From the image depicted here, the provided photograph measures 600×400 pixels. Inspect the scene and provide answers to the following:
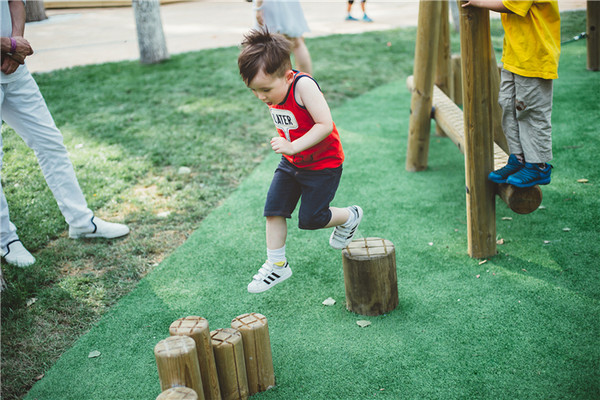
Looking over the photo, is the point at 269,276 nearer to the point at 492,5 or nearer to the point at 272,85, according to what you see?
the point at 272,85

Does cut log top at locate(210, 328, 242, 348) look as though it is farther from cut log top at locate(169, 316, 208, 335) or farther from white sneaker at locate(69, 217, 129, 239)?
white sneaker at locate(69, 217, 129, 239)

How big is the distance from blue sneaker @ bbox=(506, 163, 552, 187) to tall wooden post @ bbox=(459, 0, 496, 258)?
243mm

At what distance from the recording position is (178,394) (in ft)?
6.55

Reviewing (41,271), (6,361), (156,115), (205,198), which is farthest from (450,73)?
(6,361)

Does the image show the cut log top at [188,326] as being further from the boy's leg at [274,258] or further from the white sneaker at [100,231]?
the white sneaker at [100,231]

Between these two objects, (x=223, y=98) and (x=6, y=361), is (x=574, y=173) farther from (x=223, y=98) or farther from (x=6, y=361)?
(x=223, y=98)

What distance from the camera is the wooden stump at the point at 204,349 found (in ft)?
7.48

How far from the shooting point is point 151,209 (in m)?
4.78

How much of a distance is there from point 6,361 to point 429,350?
2310 mm

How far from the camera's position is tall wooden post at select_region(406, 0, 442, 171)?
14.6 ft

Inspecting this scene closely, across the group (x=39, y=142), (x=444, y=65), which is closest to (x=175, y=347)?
(x=39, y=142)

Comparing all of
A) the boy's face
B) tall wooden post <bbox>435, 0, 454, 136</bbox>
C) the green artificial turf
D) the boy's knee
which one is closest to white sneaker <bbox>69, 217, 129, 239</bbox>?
the green artificial turf

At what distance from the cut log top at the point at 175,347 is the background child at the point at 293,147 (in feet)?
2.71

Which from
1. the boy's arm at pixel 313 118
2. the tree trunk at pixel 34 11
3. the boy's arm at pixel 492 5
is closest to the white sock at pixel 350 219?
the boy's arm at pixel 313 118
